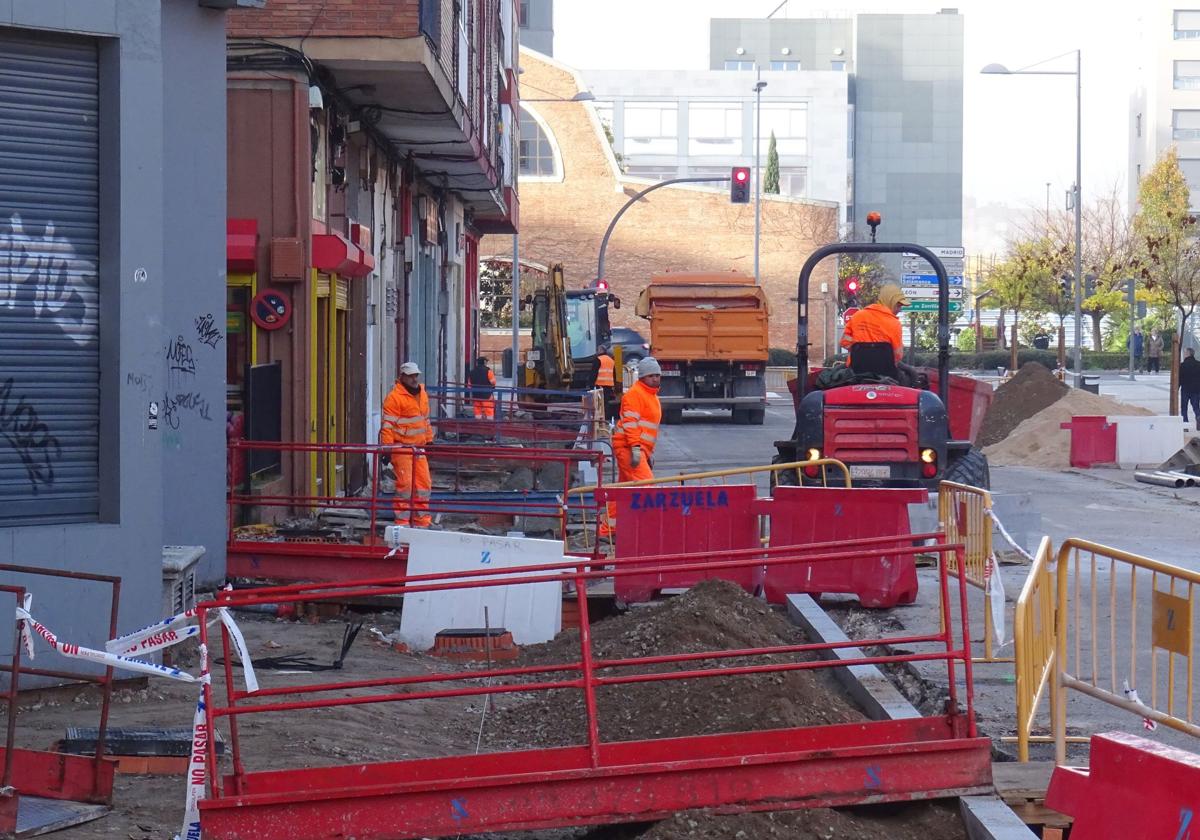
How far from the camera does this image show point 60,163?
315 inches

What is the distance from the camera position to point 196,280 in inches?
Result: 458

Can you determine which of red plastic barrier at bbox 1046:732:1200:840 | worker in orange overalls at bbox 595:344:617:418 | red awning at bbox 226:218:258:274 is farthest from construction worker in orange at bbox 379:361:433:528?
worker in orange overalls at bbox 595:344:617:418

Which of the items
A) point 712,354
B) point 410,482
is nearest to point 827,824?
point 410,482

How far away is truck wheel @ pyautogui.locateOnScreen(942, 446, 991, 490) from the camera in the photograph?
1386 cm

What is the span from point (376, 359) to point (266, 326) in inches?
248

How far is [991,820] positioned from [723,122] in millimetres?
94987

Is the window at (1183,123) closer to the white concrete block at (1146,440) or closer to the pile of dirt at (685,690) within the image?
the white concrete block at (1146,440)

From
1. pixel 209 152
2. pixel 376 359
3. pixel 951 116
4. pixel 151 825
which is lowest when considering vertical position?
pixel 151 825

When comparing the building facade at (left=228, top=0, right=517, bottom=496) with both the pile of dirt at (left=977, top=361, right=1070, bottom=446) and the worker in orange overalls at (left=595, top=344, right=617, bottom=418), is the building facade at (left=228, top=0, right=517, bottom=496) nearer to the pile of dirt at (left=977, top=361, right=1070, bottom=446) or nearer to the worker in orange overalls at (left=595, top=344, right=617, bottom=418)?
the worker in orange overalls at (left=595, top=344, right=617, bottom=418)

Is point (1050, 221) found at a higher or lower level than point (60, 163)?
higher

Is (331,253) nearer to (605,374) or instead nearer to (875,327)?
(875,327)

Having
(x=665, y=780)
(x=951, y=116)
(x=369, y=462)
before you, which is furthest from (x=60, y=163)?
(x=951, y=116)

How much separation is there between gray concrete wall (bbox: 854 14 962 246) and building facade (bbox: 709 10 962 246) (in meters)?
0.09

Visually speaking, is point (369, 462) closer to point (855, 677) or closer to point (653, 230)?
point (855, 677)
